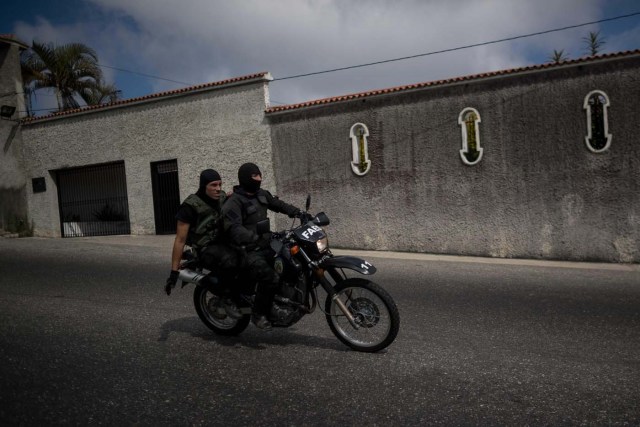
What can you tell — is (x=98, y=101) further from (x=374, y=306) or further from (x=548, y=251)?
(x=374, y=306)

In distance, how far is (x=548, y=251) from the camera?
11594 millimetres

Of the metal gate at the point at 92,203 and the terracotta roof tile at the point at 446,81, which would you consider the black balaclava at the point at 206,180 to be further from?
the metal gate at the point at 92,203

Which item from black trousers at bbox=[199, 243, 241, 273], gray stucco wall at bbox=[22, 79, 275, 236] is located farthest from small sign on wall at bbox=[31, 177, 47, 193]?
black trousers at bbox=[199, 243, 241, 273]

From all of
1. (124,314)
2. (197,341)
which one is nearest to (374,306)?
(197,341)

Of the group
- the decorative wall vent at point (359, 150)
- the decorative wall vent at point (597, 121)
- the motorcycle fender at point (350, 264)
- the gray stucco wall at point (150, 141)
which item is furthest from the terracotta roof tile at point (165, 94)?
the motorcycle fender at point (350, 264)

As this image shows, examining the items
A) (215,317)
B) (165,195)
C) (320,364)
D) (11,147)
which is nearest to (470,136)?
(215,317)

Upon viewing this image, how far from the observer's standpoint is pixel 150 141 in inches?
632

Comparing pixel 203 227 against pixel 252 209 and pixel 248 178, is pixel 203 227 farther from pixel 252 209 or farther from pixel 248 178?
pixel 248 178

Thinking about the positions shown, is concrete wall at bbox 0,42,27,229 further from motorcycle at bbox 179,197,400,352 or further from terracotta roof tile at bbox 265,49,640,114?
motorcycle at bbox 179,197,400,352

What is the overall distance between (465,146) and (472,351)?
851 cm

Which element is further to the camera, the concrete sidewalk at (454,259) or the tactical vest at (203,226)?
the concrete sidewalk at (454,259)

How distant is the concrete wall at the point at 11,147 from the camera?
1784cm

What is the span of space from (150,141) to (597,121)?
12593mm

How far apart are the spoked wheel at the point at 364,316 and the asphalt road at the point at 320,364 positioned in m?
0.14
